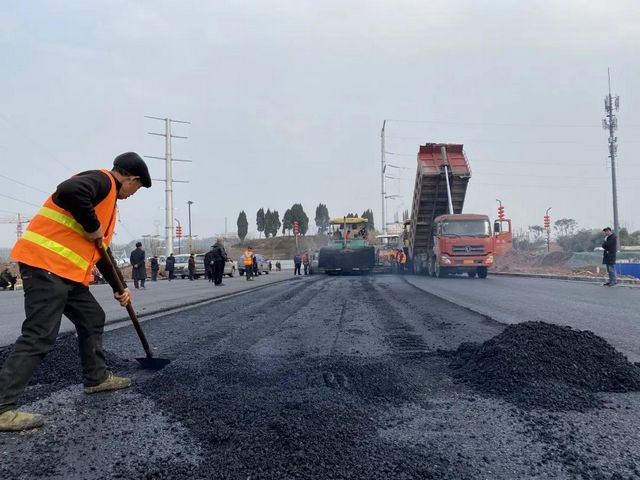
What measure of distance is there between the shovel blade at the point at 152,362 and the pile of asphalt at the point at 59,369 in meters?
0.18

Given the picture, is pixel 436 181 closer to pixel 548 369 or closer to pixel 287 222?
pixel 548 369

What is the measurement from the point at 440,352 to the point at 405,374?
42.3 inches

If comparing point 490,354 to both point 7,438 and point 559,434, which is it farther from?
point 7,438

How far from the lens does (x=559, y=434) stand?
3.13 meters

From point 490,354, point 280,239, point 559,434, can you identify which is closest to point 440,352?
point 490,354

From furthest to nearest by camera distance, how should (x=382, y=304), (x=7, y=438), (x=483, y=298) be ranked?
1. (x=483, y=298)
2. (x=382, y=304)
3. (x=7, y=438)


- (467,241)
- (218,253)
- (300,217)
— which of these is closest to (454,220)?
(467,241)

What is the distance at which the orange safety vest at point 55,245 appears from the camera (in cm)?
347

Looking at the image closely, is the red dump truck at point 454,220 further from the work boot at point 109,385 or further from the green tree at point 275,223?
the green tree at point 275,223

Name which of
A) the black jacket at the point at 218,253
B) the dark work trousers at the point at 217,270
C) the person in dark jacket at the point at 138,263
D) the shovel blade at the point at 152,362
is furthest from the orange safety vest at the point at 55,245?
the person in dark jacket at the point at 138,263

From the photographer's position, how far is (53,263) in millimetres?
3490

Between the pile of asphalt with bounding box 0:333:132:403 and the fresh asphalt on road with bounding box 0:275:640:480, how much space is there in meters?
0.02

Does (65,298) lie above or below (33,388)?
above

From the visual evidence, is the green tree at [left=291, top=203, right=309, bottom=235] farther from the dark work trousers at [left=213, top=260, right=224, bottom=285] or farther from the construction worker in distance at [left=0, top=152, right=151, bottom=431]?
the construction worker in distance at [left=0, top=152, right=151, bottom=431]
